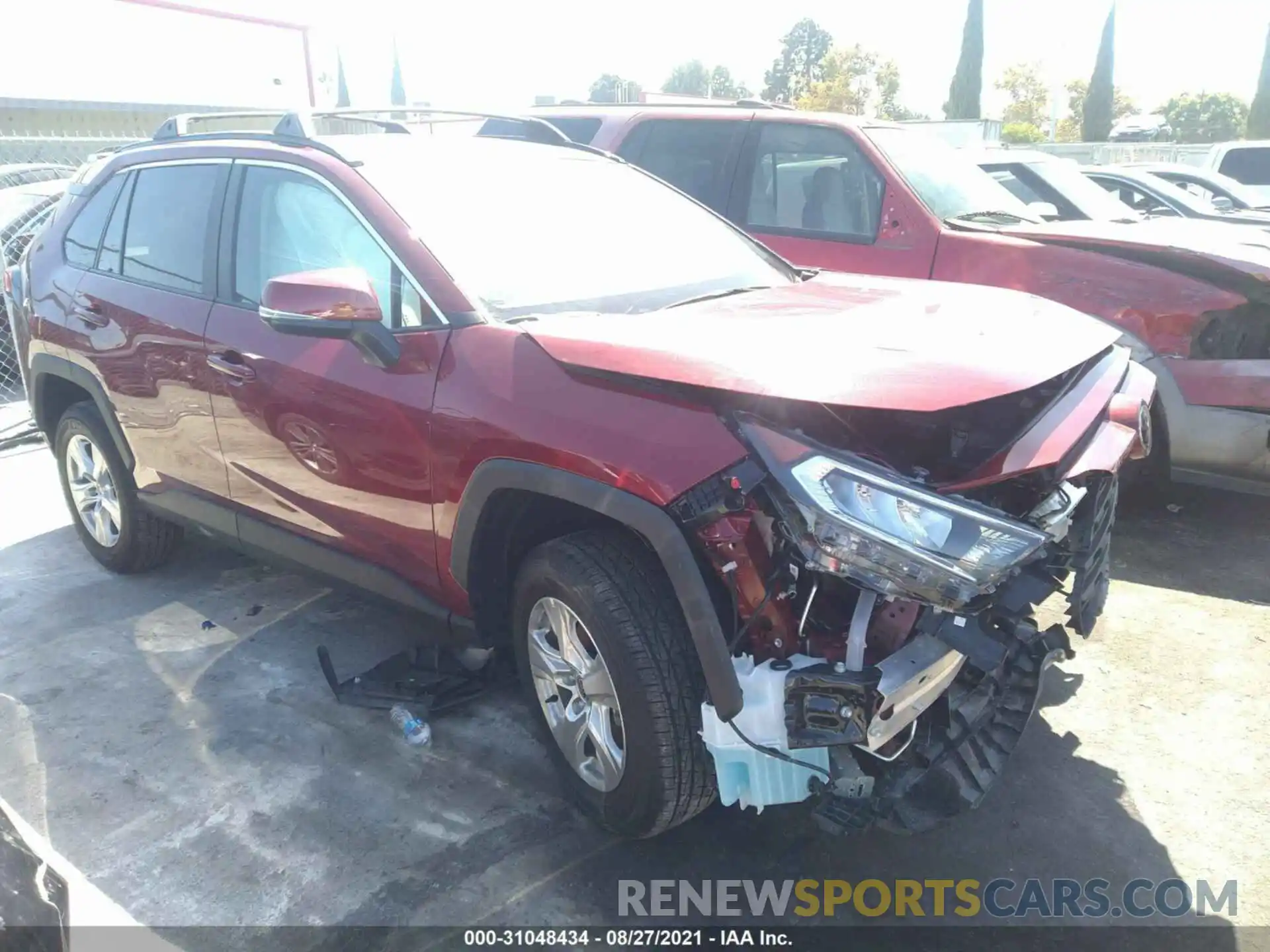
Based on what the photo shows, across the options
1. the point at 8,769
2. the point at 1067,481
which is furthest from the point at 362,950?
the point at 1067,481

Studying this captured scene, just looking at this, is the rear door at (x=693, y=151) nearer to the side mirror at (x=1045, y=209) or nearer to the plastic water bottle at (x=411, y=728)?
the side mirror at (x=1045, y=209)

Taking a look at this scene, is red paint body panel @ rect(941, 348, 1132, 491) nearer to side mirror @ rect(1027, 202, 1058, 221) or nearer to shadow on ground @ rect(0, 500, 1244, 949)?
shadow on ground @ rect(0, 500, 1244, 949)

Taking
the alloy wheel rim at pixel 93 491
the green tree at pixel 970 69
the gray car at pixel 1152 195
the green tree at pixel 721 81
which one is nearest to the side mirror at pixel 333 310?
the alloy wheel rim at pixel 93 491

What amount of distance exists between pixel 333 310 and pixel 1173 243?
408 cm

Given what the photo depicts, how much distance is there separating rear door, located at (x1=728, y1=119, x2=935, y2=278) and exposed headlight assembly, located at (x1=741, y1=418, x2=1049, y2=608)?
354cm

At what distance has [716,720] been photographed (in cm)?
228

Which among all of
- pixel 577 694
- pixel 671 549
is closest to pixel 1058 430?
pixel 671 549

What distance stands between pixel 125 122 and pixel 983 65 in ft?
116

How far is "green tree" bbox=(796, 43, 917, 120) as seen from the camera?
153ft

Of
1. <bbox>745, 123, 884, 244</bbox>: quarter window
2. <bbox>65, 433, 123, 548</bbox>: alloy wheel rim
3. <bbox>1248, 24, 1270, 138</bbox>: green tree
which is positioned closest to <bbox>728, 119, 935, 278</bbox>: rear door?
<bbox>745, 123, 884, 244</bbox>: quarter window

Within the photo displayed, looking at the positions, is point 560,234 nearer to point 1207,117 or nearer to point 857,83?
point 857,83

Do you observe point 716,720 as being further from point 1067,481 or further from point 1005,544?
point 1067,481

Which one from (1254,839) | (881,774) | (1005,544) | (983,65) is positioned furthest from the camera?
(983,65)

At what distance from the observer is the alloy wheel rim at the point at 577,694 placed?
263 centimetres
